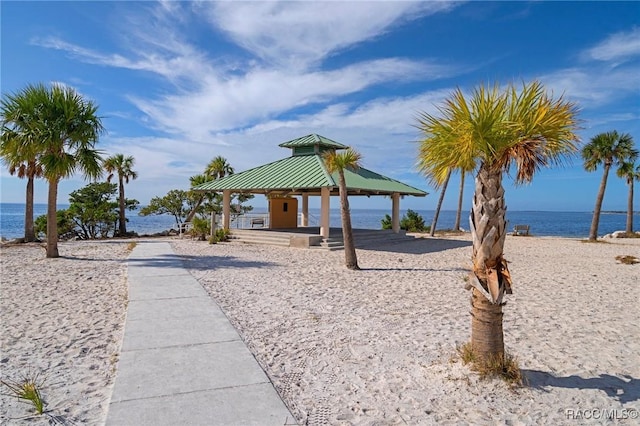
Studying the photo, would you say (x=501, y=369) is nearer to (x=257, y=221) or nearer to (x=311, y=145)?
(x=311, y=145)

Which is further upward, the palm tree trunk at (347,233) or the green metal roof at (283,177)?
the green metal roof at (283,177)

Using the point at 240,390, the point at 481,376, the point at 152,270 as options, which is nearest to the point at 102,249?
the point at 152,270

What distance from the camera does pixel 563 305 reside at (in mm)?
7777

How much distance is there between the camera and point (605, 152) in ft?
77.7

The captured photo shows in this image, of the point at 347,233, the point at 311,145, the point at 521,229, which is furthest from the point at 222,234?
the point at 521,229

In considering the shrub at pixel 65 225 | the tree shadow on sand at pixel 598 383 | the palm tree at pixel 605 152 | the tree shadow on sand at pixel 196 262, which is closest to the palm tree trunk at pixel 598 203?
the palm tree at pixel 605 152

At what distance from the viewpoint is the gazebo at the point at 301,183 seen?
18.4 meters

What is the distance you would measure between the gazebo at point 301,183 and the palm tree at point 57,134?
305 inches

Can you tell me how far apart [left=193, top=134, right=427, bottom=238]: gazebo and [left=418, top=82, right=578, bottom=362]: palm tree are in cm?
1284

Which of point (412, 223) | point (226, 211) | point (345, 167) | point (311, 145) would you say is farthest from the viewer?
point (412, 223)

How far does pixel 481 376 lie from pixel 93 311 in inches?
238

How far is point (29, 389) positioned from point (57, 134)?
423 inches

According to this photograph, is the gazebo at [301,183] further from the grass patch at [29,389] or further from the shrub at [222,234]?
the grass patch at [29,389]

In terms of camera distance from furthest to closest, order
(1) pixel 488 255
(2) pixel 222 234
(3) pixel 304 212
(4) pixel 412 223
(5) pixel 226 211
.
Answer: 1. (4) pixel 412 223
2. (3) pixel 304 212
3. (5) pixel 226 211
4. (2) pixel 222 234
5. (1) pixel 488 255
